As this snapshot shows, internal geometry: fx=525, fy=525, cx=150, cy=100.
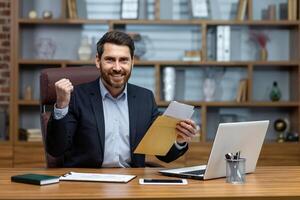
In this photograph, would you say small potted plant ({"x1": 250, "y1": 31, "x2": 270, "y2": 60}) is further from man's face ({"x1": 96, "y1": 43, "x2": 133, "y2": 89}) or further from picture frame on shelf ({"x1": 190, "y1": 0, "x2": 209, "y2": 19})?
man's face ({"x1": 96, "y1": 43, "x2": 133, "y2": 89})

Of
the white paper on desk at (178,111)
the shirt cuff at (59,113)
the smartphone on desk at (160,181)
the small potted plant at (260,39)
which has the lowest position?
the smartphone on desk at (160,181)

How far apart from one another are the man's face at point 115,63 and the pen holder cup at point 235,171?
811mm

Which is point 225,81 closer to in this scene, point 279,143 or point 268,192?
point 279,143

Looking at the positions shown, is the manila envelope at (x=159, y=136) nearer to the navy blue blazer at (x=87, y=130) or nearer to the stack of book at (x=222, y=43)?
the navy blue blazer at (x=87, y=130)

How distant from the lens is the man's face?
8.30ft

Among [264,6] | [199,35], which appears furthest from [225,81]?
[264,6]

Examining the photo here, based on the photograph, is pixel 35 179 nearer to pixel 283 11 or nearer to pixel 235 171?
pixel 235 171

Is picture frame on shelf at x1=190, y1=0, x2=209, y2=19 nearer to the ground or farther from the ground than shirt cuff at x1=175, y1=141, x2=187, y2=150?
farther from the ground

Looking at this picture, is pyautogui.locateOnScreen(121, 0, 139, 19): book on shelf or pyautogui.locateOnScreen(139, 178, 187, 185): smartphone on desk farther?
pyautogui.locateOnScreen(121, 0, 139, 19): book on shelf

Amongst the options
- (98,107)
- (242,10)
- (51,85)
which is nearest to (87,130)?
(98,107)

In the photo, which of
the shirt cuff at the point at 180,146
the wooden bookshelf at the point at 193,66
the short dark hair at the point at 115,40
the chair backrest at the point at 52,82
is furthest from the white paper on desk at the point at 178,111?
the wooden bookshelf at the point at 193,66

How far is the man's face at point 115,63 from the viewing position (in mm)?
2531

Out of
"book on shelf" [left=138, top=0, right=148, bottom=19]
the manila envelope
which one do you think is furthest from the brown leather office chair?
"book on shelf" [left=138, top=0, right=148, bottom=19]

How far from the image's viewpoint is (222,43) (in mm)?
4418
